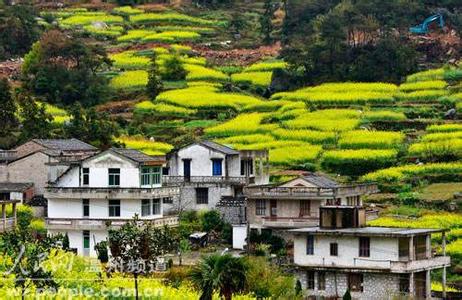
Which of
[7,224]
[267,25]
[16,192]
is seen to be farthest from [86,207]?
[267,25]

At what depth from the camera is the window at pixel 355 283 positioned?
173 ft

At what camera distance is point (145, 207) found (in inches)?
2333

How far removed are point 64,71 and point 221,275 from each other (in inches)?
2178

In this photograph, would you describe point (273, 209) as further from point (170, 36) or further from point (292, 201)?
point (170, 36)

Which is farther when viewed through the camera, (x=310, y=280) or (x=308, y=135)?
(x=308, y=135)

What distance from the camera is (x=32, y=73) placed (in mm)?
100062

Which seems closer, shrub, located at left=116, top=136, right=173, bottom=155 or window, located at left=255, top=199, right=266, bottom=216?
window, located at left=255, top=199, right=266, bottom=216

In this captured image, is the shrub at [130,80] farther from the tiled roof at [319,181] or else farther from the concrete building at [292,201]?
the concrete building at [292,201]

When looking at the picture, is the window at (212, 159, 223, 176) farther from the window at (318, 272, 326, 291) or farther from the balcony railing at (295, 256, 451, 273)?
the window at (318, 272, 326, 291)

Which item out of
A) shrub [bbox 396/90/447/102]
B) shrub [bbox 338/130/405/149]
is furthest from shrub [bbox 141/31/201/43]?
shrub [bbox 338/130/405/149]

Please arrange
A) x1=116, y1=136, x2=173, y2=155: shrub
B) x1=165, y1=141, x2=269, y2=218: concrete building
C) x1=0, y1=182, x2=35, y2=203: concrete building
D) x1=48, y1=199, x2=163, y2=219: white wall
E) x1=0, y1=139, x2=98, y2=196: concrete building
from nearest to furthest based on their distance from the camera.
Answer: x1=48, y1=199, x2=163, y2=219: white wall → x1=0, y1=182, x2=35, y2=203: concrete building → x1=165, y1=141, x2=269, y2=218: concrete building → x1=0, y1=139, x2=98, y2=196: concrete building → x1=116, y1=136, x2=173, y2=155: shrub

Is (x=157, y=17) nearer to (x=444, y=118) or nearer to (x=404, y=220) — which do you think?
(x=444, y=118)

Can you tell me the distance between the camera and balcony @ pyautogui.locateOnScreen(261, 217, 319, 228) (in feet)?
195

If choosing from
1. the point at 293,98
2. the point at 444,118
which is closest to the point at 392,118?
the point at 444,118
